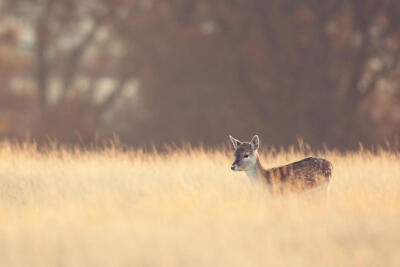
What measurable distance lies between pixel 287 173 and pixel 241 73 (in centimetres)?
1326

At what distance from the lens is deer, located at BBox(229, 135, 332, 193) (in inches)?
367

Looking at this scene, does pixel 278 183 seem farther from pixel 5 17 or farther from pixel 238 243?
pixel 5 17

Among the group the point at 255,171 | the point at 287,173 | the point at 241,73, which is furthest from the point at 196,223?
the point at 241,73

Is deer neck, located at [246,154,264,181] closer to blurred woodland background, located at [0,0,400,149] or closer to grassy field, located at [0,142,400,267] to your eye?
grassy field, located at [0,142,400,267]

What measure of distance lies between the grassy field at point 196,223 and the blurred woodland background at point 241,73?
1000 centimetres

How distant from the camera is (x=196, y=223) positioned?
786cm

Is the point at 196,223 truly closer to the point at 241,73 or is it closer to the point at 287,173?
the point at 287,173

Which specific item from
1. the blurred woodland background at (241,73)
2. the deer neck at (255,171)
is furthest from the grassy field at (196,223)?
the blurred woodland background at (241,73)

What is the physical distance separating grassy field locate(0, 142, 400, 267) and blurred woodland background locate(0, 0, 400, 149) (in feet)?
32.8

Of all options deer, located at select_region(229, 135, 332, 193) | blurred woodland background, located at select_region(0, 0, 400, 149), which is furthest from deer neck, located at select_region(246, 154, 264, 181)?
blurred woodland background, located at select_region(0, 0, 400, 149)

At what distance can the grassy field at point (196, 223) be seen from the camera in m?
6.59

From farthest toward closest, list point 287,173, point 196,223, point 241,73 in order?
1. point 241,73
2. point 287,173
3. point 196,223

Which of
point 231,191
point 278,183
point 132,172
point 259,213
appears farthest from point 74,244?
point 132,172

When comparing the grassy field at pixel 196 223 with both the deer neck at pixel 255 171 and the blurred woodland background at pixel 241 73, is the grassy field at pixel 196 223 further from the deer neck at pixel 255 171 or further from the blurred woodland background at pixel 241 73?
the blurred woodland background at pixel 241 73
